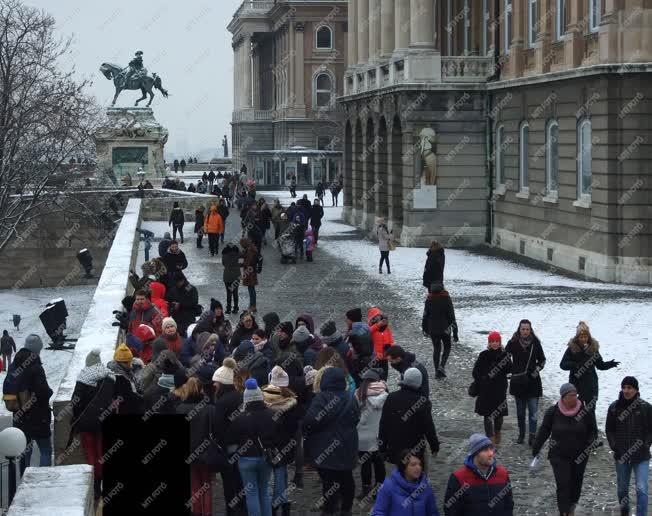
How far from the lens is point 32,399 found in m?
14.9

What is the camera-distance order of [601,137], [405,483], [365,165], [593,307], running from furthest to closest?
[365,165] → [601,137] → [593,307] → [405,483]

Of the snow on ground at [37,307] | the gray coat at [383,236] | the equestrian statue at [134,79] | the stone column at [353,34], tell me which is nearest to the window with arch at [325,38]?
the equestrian statue at [134,79]

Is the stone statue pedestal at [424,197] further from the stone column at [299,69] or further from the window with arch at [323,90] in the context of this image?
the window with arch at [323,90]

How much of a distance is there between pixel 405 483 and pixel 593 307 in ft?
60.9

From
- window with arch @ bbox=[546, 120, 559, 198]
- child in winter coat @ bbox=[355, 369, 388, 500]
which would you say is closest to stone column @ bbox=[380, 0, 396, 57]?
window with arch @ bbox=[546, 120, 559, 198]

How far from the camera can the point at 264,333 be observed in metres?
15.6

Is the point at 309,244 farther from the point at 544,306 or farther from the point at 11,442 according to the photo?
the point at 11,442

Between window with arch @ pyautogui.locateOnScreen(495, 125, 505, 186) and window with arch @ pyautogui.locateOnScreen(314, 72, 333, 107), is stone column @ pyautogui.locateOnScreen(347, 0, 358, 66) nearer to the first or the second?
window with arch @ pyautogui.locateOnScreen(495, 125, 505, 186)

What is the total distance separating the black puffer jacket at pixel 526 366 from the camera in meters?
15.7

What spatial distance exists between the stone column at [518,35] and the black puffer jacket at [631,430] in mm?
28183

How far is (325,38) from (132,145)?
42269mm

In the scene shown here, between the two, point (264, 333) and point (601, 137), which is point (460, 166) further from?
point (264, 333)

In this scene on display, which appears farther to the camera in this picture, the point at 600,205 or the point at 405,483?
the point at 600,205

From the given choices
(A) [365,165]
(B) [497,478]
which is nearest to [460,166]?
(A) [365,165]
